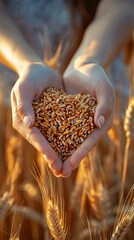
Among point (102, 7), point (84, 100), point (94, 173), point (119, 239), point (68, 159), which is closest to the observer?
point (119, 239)

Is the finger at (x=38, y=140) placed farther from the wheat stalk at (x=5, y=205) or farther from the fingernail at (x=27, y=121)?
the wheat stalk at (x=5, y=205)

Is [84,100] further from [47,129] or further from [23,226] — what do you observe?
[23,226]

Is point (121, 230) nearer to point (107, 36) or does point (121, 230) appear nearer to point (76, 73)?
point (76, 73)

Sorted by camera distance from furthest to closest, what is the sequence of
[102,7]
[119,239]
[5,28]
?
[102,7] → [5,28] → [119,239]

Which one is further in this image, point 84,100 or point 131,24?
point 131,24

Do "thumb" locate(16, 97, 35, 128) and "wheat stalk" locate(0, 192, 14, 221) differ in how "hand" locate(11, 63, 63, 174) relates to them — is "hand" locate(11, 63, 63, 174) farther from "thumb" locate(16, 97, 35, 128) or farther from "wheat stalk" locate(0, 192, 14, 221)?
"wheat stalk" locate(0, 192, 14, 221)

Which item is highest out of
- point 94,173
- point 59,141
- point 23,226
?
point 59,141

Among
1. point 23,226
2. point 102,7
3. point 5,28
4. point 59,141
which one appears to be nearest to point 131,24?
point 102,7

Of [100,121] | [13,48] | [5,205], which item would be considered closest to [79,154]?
[100,121]

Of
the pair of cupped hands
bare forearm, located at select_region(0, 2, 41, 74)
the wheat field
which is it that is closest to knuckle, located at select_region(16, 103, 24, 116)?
the pair of cupped hands
